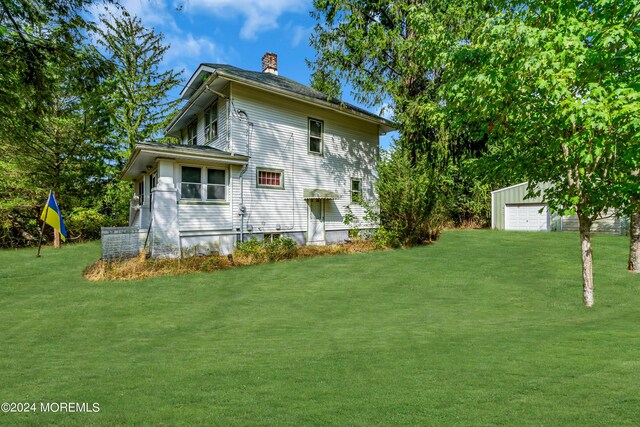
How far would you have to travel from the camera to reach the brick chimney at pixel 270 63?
22.0 meters

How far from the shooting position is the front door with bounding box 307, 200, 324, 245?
17781mm

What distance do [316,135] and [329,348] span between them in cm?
1506

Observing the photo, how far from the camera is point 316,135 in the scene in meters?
18.6

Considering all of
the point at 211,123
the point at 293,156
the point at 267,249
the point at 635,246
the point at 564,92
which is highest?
the point at 211,123

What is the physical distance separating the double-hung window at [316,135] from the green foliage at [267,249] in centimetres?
586

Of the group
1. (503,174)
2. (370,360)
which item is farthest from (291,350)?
(503,174)

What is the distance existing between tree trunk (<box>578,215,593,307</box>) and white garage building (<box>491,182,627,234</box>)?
54.1ft

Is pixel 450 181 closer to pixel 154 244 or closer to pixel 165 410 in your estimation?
pixel 154 244

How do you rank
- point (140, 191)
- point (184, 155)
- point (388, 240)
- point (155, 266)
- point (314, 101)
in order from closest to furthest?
point (155, 266) → point (184, 155) → point (388, 240) → point (314, 101) → point (140, 191)

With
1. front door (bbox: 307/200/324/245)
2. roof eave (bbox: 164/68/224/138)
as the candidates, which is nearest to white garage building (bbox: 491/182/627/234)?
front door (bbox: 307/200/324/245)

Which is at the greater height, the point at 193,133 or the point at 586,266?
A: the point at 193,133

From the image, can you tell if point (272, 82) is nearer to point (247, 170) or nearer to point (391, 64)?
point (247, 170)

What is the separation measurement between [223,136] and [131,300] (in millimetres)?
9450

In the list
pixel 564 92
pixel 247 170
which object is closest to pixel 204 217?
pixel 247 170
